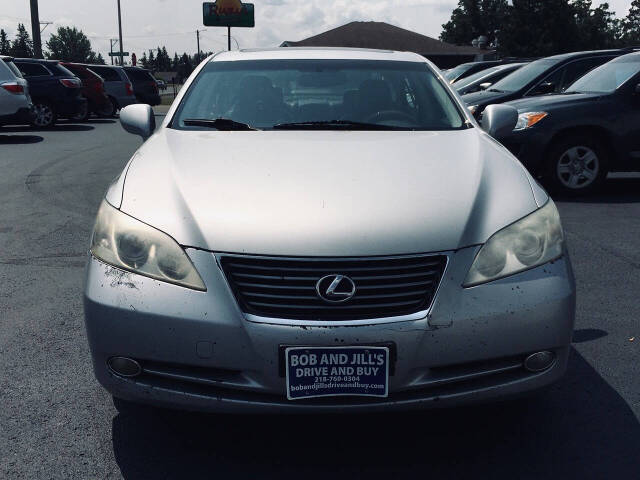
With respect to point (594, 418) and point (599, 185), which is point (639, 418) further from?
point (599, 185)

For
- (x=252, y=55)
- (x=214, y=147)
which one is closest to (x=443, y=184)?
(x=214, y=147)

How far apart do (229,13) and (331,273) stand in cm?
5877

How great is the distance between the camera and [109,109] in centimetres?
2341

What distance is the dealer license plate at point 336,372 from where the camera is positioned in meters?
2.43

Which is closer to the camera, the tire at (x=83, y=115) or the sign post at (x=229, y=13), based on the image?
the tire at (x=83, y=115)

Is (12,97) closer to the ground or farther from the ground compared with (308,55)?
closer to the ground

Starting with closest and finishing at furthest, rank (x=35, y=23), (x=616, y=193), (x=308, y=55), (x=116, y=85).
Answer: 1. (x=308, y=55)
2. (x=616, y=193)
3. (x=116, y=85)
4. (x=35, y=23)

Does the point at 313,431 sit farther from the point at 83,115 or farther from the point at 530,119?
the point at 83,115

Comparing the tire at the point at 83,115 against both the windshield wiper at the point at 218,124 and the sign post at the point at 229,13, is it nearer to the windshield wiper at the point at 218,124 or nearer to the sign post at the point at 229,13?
the windshield wiper at the point at 218,124

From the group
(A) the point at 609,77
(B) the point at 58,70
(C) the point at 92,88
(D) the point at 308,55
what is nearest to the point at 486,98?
A: (A) the point at 609,77

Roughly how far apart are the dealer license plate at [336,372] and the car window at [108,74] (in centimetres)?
2389

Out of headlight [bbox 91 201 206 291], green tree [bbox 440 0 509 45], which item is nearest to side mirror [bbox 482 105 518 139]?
headlight [bbox 91 201 206 291]

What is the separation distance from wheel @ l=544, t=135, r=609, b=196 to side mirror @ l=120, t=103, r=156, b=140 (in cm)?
531

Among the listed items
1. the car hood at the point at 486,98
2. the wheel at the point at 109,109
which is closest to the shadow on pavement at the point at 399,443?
the car hood at the point at 486,98
